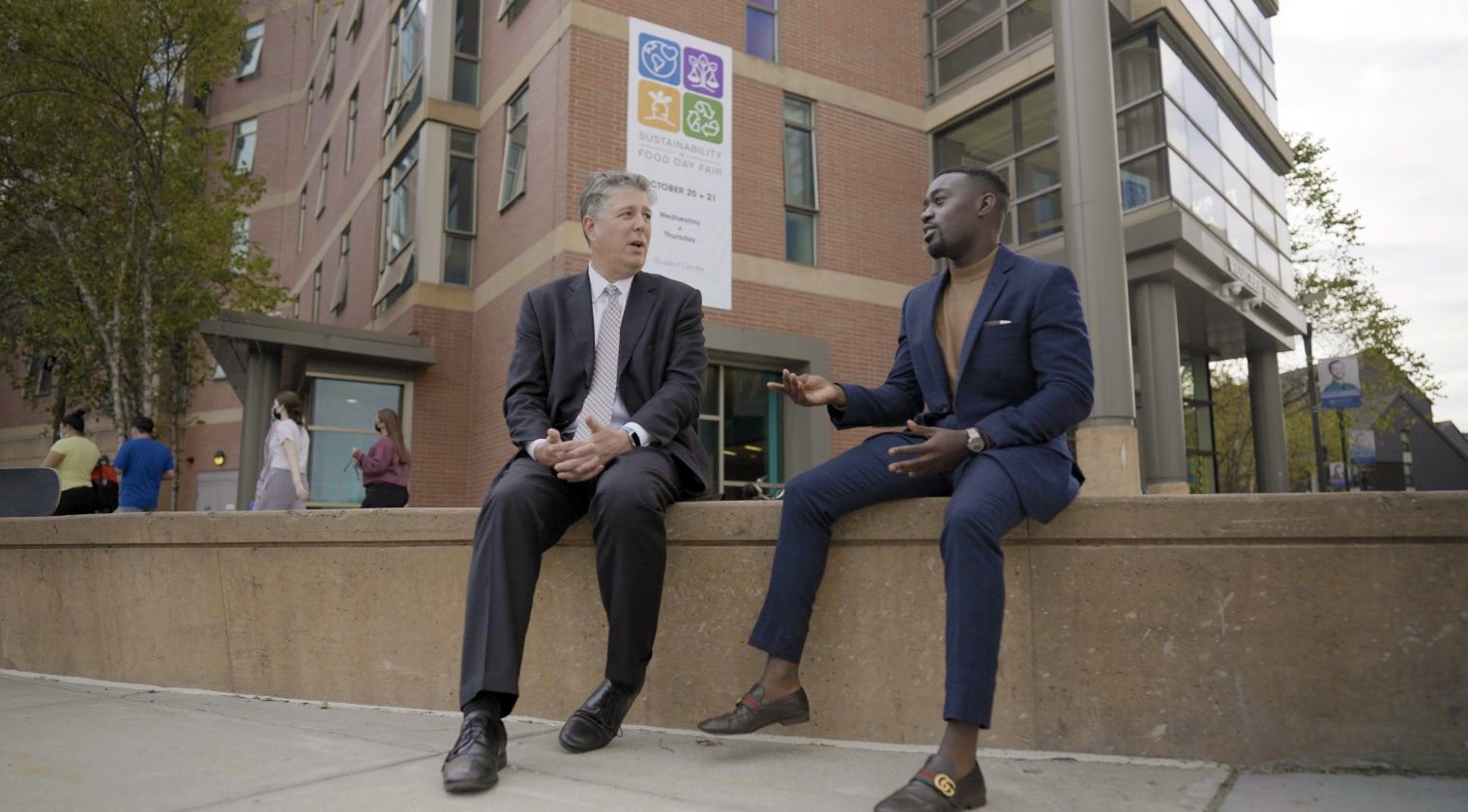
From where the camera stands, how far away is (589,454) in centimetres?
307

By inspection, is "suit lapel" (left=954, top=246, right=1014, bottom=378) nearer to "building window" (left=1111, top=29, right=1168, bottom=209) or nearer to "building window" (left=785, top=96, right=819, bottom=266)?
"building window" (left=785, top=96, right=819, bottom=266)

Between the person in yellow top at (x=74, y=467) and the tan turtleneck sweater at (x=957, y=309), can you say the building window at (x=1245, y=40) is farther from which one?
the person in yellow top at (x=74, y=467)

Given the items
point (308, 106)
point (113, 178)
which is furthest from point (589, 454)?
point (308, 106)

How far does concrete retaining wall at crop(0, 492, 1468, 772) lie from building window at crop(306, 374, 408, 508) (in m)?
10.2

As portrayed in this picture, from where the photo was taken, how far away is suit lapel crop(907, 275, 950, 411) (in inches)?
127

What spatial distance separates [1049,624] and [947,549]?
0.66 meters

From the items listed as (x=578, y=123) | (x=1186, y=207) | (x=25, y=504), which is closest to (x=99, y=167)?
(x=578, y=123)

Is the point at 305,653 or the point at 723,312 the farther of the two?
the point at 723,312

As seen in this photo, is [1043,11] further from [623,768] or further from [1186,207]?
[623,768]

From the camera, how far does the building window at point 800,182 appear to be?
1370 cm

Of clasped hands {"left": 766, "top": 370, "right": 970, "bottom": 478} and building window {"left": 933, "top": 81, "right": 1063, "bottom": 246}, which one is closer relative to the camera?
clasped hands {"left": 766, "top": 370, "right": 970, "bottom": 478}

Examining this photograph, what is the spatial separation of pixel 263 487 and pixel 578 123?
576 cm

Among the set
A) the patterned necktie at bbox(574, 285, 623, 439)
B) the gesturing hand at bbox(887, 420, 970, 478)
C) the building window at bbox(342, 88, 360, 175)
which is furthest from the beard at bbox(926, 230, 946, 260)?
the building window at bbox(342, 88, 360, 175)

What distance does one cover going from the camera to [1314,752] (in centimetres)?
273
